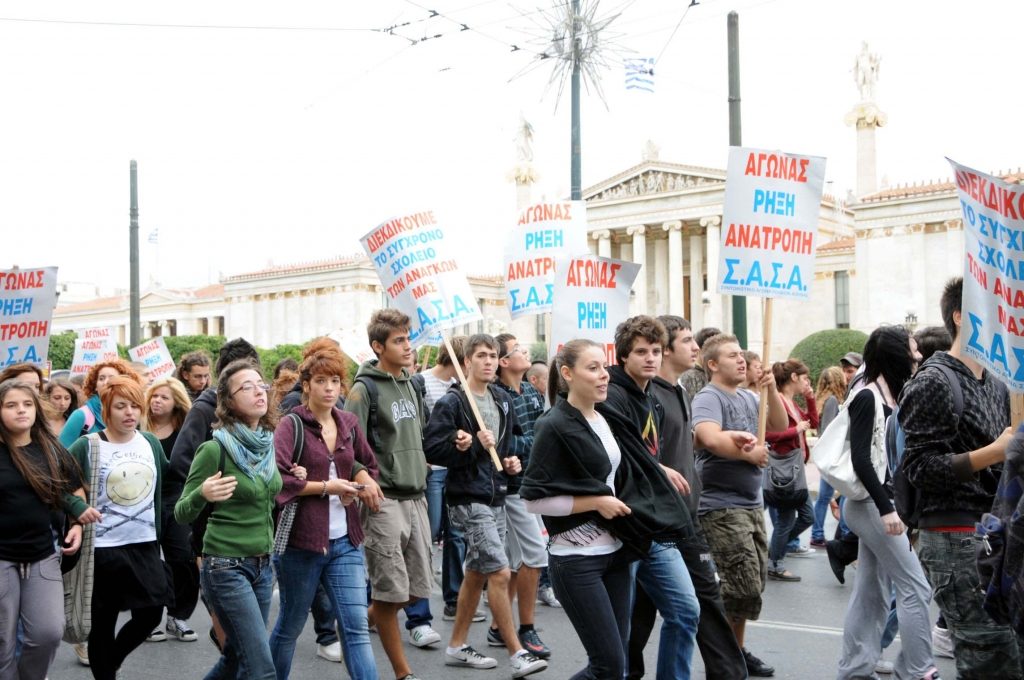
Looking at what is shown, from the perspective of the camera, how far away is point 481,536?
6.35 metres

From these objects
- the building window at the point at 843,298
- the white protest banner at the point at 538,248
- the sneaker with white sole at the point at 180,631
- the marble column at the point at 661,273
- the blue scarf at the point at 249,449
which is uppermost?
the marble column at the point at 661,273

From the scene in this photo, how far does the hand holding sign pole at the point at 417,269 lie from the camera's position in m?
7.54

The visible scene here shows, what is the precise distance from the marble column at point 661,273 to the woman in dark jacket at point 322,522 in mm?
59574

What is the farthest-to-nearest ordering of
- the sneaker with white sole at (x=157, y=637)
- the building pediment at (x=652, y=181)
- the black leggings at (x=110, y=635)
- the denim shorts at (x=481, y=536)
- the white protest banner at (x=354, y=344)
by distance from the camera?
the building pediment at (x=652, y=181)
the white protest banner at (x=354, y=344)
the sneaker with white sole at (x=157, y=637)
the denim shorts at (x=481, y=536)
the black leggings at (x=110, y=635)

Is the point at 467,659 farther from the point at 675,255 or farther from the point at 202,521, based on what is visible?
the point at 675,255

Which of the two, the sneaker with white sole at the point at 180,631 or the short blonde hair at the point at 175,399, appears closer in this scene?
the short blonde hair at the point at 175,399

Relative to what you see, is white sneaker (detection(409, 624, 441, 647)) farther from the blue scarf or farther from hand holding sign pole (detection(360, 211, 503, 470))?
the blue scarf

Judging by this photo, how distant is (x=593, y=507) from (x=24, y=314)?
533 cm

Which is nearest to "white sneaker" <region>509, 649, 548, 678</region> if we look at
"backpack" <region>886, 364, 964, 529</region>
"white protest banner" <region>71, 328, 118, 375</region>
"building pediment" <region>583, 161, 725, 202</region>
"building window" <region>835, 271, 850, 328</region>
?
"backpack" <region>886, 364, 964, 529</region>

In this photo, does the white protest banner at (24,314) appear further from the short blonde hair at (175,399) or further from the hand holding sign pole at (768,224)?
the hand holding sign pole at (768,224)

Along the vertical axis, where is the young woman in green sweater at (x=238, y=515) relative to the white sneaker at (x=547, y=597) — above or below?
above

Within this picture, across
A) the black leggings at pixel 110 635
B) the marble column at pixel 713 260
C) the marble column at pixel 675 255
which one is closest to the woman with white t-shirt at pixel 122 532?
the black leggings at pixel 110 635

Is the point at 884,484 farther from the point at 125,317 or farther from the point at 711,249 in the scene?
the point at 125,317

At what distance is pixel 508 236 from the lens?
372 inches
